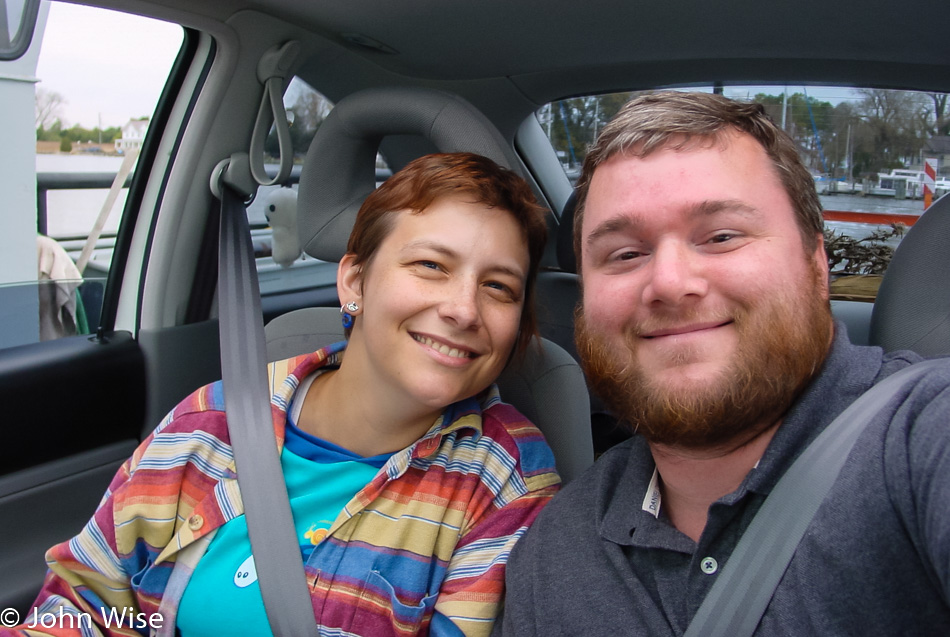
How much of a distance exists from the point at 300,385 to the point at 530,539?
27.0 inches

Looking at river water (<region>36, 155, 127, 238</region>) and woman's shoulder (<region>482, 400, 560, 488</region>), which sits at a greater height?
river water (<region>36, 155, 127, 238</region>)

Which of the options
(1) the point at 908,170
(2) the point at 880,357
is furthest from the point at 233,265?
(1) the point at 908,170

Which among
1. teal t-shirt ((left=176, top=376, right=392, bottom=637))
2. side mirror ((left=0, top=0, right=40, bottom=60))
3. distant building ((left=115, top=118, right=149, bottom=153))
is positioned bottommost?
teal t-shirt ((left=176, top=376, right=392, bottom=637))

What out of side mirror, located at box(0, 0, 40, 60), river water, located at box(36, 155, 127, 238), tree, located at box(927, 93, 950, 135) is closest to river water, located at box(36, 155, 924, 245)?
river water, located at box(36, 155, 127, 238)

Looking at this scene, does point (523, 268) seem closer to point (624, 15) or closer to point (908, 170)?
point (624, 15)

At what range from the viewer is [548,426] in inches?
66.6

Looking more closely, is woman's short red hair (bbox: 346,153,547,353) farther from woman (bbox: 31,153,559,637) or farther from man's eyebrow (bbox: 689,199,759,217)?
man's eyebrow (bbox: 689,199,759,217)

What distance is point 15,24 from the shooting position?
1777 millimetres

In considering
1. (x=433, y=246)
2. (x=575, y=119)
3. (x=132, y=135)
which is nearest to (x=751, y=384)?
(x=433, y=246)

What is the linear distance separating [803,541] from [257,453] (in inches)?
41.4

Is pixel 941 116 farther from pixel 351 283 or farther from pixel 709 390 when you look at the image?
pixel 351 283

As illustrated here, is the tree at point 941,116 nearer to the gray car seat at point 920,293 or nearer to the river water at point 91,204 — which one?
the river water at point 91,204

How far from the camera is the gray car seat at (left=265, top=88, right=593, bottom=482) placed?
1.68m

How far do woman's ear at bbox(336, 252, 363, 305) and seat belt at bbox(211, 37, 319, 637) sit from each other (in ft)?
0.95
